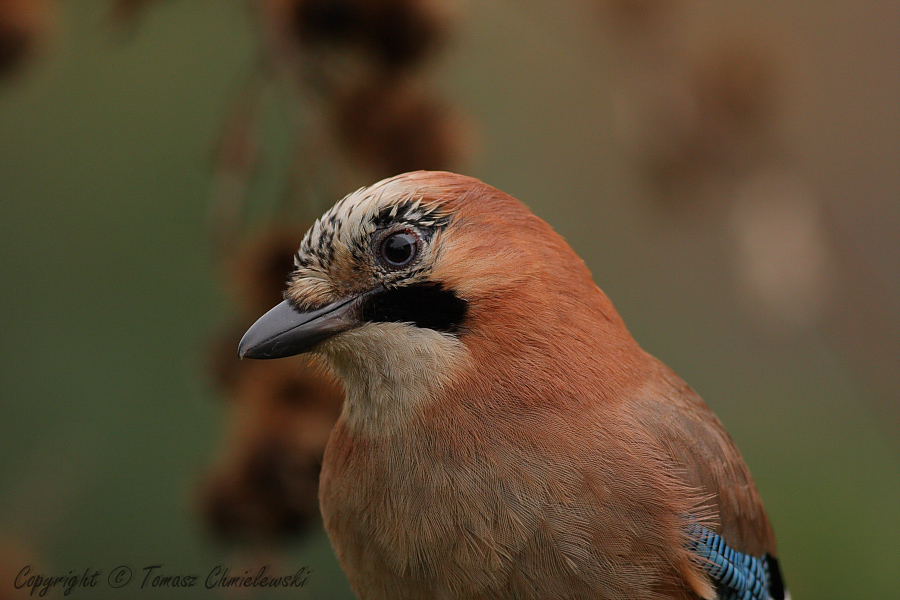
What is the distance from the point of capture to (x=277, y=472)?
11.7 ft

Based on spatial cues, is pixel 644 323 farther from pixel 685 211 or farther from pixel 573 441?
pixel 573 441

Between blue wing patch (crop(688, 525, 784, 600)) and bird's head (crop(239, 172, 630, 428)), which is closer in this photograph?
bird's head (crop(239, 172, 630, 428))

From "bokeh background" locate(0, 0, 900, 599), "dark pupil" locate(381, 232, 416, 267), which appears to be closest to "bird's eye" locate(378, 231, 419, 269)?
"dark pupil" locate(381, 232, 416, 267)

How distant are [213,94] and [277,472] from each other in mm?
3246

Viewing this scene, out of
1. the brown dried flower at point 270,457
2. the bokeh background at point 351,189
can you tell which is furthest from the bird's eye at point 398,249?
the brown dried flower at point 270,457

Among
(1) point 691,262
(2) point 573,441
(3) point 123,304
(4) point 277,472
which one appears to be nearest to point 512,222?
(2) point 573,441

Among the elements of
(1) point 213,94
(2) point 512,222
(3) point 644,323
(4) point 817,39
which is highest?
(4) point 817,39

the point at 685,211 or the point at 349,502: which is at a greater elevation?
the point at 685,211

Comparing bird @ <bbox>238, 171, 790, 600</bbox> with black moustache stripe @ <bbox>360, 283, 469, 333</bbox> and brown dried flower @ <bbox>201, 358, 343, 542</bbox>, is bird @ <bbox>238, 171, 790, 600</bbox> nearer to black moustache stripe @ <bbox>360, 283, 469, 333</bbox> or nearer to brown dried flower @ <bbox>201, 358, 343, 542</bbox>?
black moustache stripe @ <bbox>360, 283, 469, 333</bbox>

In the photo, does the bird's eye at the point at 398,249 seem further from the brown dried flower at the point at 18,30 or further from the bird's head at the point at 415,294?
the brown dried flower at the point at 18,30

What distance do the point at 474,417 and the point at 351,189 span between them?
102 cm

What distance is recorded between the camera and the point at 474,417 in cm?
304

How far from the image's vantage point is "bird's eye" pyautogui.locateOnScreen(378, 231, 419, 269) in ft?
9.79

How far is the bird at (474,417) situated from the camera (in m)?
2.95
